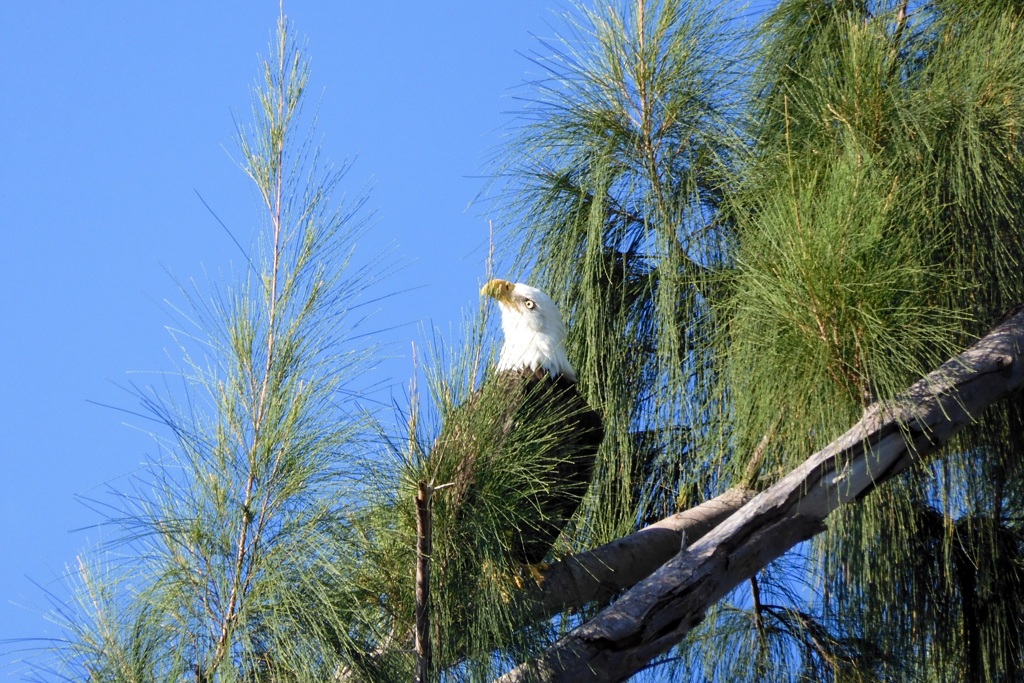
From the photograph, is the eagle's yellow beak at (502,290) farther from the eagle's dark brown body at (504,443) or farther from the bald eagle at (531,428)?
the eagle's dark brown body at (504,443)

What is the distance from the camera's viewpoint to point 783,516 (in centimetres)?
224

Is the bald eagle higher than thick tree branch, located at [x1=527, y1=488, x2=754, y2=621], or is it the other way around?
the bald eagle

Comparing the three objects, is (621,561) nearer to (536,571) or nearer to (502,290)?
(536,571)

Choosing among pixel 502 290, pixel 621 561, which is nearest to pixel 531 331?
pixel 502 290

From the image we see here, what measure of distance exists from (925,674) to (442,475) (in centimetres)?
155

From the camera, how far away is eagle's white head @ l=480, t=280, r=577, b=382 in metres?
2.72

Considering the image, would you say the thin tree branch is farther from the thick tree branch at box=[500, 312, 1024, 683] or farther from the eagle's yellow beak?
the eagle's yellow beak

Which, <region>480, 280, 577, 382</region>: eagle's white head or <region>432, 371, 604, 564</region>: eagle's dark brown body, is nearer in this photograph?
<region>432, 371, 604, 564</region>: eagle's dark brown body

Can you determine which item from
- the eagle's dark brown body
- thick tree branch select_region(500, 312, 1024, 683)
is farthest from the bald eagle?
thick tree branch select_region(500, 312, 1024, 683)

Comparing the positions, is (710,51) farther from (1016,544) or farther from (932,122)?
(1016,544)

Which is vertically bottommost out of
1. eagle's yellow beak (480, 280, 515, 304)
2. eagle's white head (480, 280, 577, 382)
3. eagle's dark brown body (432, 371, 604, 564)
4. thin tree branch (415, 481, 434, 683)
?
thin tree branch (415, 481, 434, 683)

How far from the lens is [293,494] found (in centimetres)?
169

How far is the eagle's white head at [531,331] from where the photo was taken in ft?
8.93

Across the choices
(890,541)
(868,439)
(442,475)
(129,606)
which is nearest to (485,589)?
(442,475)
